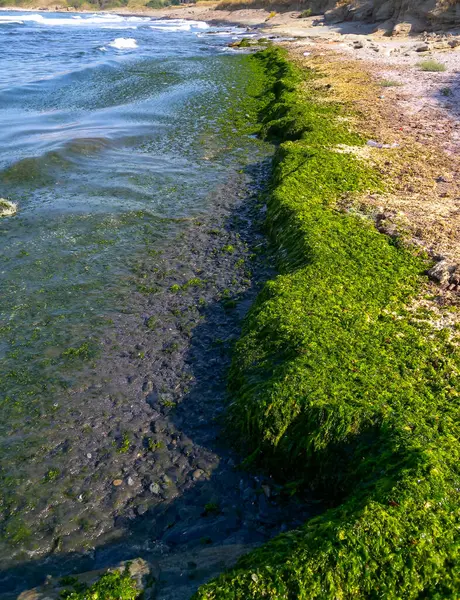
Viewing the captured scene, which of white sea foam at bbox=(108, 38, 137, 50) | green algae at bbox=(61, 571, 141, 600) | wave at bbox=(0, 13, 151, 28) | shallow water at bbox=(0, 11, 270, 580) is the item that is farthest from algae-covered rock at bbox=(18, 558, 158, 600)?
wave at bbox=(0, 13, 151, 28)

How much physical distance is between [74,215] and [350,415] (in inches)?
279

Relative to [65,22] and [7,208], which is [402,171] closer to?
[7,208]

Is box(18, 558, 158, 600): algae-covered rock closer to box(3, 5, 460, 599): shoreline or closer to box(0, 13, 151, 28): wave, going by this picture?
box(3, 5, 460, 599): shoreline

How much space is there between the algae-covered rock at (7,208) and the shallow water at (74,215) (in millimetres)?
198

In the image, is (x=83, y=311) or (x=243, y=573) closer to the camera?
(x=243, y=573)

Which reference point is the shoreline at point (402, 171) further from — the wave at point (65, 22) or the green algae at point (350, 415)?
the wave at point (65, 22)

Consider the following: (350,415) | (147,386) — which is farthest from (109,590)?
(147,386)

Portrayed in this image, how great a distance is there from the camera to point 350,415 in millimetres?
4344

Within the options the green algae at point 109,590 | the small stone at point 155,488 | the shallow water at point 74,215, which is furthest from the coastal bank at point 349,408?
the shallow water at point 74,215

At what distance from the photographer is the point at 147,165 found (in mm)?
12266

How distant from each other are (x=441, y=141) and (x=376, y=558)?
10.6 meters

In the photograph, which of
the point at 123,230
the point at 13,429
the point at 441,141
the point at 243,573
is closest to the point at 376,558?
the point at 243,573

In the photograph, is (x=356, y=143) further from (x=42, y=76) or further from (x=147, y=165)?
(x=42, y=76)

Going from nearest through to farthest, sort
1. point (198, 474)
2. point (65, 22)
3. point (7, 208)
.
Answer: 1. point (198, 474)
2. point (7, 208)
3. point (65, 22)
